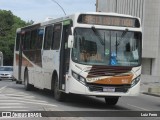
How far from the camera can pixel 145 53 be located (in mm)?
67188

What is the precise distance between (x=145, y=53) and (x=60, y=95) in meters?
48.0

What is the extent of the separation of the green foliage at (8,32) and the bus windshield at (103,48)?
289 ft

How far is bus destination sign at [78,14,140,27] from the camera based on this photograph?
18625mm

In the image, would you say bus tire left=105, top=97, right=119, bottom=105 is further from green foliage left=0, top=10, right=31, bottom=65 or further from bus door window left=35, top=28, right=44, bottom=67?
green foliage left=0, top=10, right=31, bottom=65

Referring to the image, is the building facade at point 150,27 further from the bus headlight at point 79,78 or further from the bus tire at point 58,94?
the bus headlight at point 79,78

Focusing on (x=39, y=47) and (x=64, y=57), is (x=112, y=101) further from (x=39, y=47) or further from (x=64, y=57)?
(x=39, y=47)

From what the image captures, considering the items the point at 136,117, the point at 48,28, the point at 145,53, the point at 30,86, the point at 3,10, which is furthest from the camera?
the point at 3,10

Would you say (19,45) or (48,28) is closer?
(48,28)

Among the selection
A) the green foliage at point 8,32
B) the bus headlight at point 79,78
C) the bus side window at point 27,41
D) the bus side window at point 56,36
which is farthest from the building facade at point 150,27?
the bus headlight at point 79,78

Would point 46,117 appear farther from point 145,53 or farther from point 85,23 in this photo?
point 145,53

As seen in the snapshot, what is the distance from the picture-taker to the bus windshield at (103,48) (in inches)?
719

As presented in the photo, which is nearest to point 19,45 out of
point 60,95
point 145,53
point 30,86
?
point 30,86

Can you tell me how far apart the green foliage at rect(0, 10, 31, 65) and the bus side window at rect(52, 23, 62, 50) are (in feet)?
280

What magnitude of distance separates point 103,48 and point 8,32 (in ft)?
310
